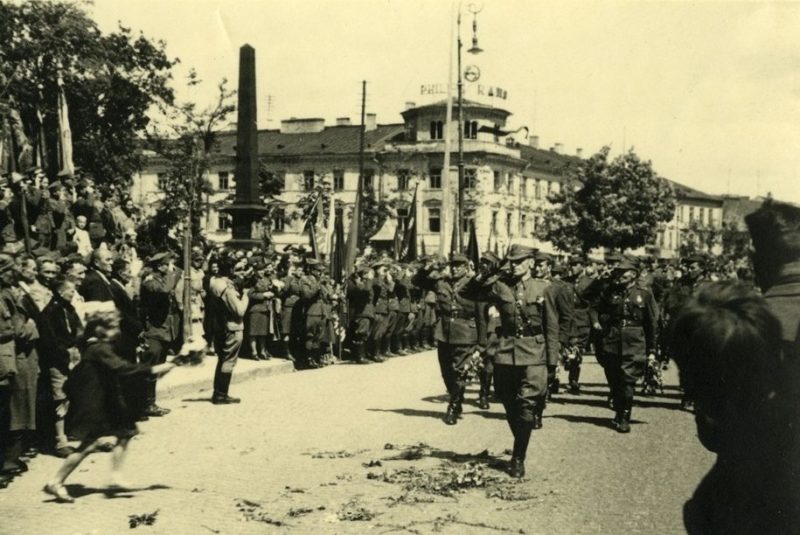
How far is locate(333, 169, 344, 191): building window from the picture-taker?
70.6 metres

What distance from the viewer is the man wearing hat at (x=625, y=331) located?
31.4 ft

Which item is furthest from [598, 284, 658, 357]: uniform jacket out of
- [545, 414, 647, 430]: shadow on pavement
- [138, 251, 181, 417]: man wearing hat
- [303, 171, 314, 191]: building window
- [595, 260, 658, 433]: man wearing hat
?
[303, 171, 314, 191]: building window

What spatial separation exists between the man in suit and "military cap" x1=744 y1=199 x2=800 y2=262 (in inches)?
303

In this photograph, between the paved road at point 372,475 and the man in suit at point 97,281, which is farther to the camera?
the man in suit at point 97,281

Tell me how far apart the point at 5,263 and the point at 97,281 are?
240 centimetres

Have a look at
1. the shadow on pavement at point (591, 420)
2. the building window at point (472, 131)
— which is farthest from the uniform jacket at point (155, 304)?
the building window at point (472, 131)

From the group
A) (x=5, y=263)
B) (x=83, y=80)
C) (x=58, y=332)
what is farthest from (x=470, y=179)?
(x=5, y=263)

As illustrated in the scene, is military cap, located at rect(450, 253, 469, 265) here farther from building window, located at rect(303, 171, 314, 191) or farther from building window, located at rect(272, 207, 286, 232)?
building window, located at rect(303, 171, 314, 191)

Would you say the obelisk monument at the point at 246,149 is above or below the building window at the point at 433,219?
above

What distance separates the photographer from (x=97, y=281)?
9289 mm

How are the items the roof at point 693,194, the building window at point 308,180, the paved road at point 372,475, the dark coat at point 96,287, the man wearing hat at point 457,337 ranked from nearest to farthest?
the paved road at point 372,475 → the dark coat at point 96,287 → the man wearing hat at point 457,337 → the building window at point 308,180 → the roof at point 693,194

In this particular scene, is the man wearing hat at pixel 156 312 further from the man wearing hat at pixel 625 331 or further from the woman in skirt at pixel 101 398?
the man wearing hat at pixel 625 331

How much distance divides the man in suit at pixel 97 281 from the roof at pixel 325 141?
6068cm

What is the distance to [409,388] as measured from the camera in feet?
42.1
